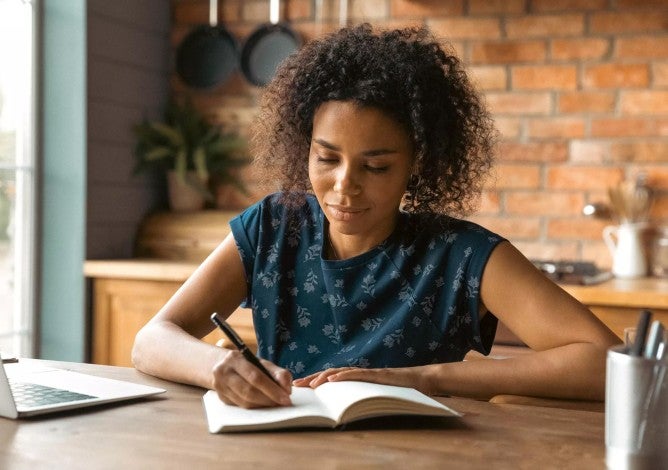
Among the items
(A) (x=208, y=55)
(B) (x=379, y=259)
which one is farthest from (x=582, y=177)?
(B) (x=379, y=259)

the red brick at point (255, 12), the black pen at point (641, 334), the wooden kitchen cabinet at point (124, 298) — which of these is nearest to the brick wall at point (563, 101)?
the red brick at point (255, 12)

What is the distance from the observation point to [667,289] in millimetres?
2684

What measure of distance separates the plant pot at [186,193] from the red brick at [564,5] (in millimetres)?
1382

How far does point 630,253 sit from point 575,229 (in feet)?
0.82

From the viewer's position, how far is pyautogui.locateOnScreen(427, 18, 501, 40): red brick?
3.30 m

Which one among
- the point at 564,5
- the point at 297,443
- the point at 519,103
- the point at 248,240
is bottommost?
the point at 297,443

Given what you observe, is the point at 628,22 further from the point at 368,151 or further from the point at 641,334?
the point at 641,334

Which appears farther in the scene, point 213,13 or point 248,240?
point 213,13

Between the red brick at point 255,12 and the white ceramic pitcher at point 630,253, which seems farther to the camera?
the red brick at point 255,12

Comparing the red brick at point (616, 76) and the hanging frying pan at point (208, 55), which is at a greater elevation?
the hanging frying pan at point (208, 55)

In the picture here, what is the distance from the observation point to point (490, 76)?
3.30m

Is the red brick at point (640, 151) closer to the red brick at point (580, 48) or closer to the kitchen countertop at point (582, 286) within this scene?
the red brick at point (580, 48)

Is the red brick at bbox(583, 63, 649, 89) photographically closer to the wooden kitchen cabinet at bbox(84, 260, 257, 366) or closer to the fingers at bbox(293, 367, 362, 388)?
the wooden kitchen cabinet at bbox(84, 260, 257, 366)

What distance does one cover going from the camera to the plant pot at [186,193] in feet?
11.8
